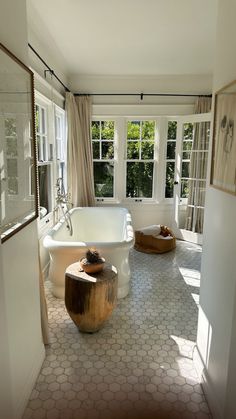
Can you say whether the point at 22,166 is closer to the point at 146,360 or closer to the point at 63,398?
the point at 63,398

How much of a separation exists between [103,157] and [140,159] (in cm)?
65

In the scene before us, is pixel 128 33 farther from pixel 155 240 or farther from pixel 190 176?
pixel 155 240

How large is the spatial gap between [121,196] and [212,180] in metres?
3.35

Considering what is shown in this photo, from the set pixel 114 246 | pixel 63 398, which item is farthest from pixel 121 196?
pixel 63 398

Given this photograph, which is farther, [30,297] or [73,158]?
[73,158]

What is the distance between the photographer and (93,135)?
16.0ft

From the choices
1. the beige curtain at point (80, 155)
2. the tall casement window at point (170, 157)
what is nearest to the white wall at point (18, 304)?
the beige curtain at point (80, 155)

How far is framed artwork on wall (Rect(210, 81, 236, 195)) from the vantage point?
138 centimetres

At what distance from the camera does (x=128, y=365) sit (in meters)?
2.00

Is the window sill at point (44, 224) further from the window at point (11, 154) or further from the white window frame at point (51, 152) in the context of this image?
the window at point (11, 154)

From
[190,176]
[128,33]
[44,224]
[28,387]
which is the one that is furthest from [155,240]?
[28,387]

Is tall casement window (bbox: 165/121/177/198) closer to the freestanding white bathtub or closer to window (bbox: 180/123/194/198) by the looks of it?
window (bbox: 180/123/194/198)

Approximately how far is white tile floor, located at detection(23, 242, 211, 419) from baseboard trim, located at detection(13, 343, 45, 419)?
40 mm

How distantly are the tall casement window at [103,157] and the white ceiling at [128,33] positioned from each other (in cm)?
92
